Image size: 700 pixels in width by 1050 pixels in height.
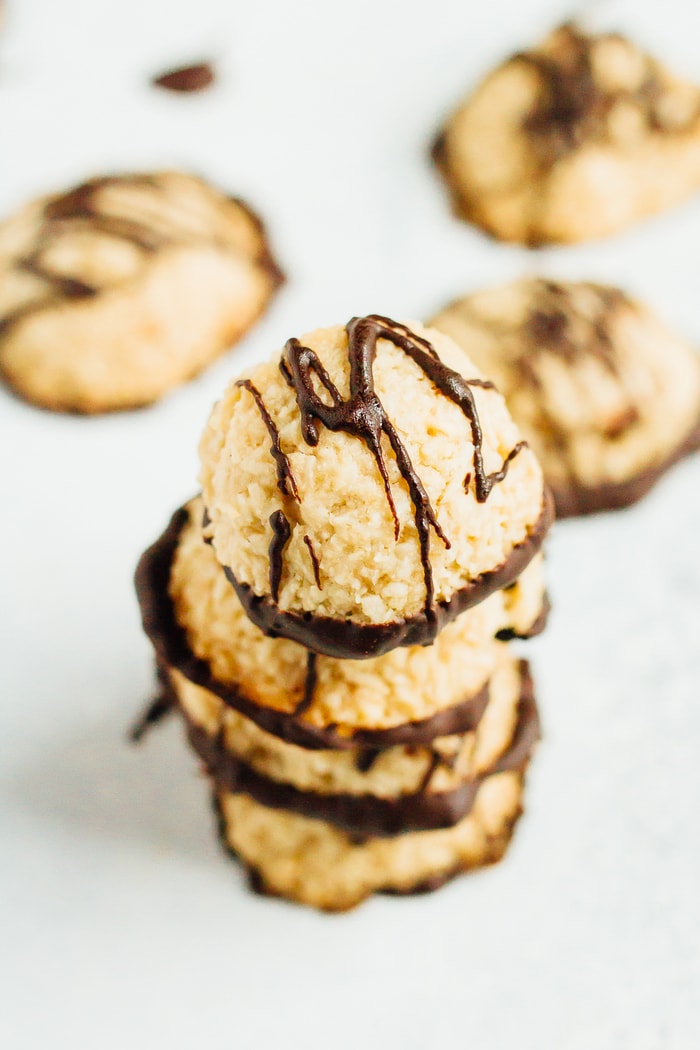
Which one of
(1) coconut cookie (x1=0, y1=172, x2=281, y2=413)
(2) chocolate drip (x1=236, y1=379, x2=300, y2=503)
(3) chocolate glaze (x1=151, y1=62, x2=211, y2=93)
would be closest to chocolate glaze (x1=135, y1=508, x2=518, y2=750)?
(2) chocolate drip (x1=236, y1=379, x2=300, y2=503)

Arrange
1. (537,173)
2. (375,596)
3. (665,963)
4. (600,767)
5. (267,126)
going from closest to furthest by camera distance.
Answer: (375,596) → (665,963) → (600,767) → (537,173) → (267,126)

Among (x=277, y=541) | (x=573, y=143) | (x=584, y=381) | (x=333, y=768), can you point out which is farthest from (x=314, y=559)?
(x=573, y=143)

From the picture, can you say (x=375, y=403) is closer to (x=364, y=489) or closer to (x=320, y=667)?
(x=364, y=489)

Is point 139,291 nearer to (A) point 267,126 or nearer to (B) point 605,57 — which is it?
(A) point 267,126

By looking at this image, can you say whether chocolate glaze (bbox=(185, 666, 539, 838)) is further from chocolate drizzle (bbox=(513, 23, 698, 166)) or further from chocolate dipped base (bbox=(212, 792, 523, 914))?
chocolate drizzle (bbox=(513, 23, 698, 166))

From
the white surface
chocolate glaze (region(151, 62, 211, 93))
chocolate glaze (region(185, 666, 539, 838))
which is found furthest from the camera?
chocolate glaze (region(151, 62, 211, 93))


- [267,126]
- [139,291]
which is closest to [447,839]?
[139,291]

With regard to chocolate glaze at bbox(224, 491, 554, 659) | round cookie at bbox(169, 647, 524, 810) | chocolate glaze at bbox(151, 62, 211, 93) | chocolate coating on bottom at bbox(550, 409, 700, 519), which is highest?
chocolate glaze at bbox(151, 62, 211, 93)
